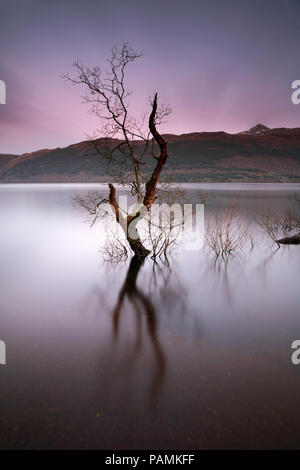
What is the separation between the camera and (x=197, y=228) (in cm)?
2703

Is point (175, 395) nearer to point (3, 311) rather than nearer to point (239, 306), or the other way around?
point (239, 306)

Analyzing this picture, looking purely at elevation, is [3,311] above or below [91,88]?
below

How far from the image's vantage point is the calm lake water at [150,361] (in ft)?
13.6

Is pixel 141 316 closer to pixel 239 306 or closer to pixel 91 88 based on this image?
pixel 239 306

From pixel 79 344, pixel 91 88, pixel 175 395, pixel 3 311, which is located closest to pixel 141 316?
pixel 79 344

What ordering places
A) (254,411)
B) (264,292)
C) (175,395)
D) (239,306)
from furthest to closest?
(264,292), (239,306), (175,395), (254,411)

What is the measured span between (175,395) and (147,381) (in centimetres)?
65

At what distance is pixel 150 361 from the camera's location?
6.05m

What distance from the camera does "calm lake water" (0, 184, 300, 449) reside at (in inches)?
163

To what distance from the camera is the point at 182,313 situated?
8.86m
